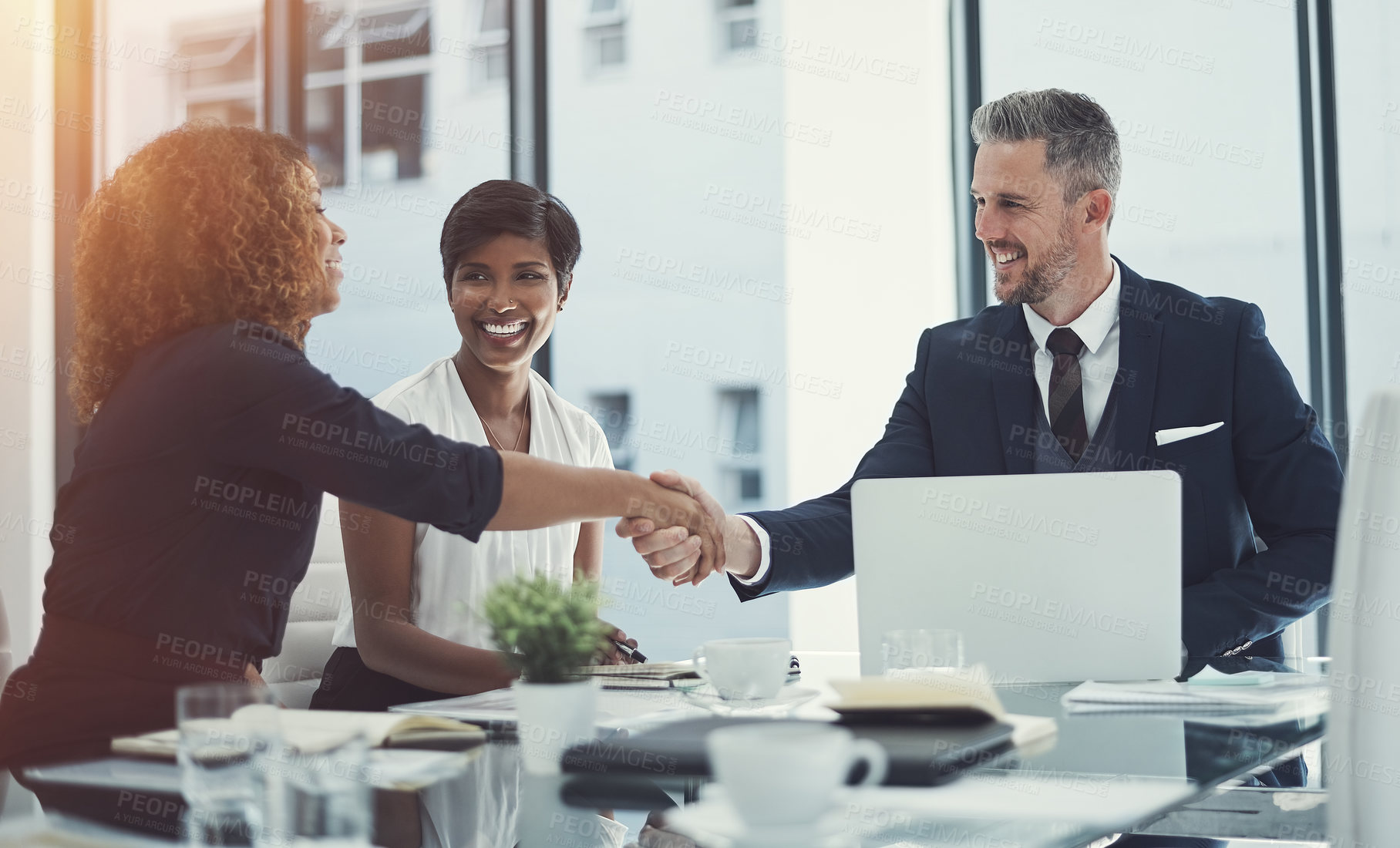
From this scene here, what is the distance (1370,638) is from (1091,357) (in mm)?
1211

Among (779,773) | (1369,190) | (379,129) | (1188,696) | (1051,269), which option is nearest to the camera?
(779,773)

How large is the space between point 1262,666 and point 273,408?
1331 mm

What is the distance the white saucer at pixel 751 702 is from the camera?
125 cm

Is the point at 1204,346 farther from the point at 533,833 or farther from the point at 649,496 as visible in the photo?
the point at 533,833

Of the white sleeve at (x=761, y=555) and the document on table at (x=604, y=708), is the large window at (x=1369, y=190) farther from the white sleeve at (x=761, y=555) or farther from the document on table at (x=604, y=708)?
the document on table at (x=604, y=708)

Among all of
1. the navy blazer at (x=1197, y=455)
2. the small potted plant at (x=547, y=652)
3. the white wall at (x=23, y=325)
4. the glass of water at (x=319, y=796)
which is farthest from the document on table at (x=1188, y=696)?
the white wall at (x=23, y=325)

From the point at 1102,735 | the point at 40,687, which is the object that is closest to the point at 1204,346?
the point at 1102,735

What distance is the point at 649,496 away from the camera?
1.78 meters

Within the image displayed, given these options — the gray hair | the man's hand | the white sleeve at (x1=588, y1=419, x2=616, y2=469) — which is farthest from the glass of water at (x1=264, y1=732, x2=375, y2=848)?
the gray hair

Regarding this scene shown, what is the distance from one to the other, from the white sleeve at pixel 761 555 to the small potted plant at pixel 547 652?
0.99m

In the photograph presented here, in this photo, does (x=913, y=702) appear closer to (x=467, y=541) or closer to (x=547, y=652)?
(x=547, y=652)

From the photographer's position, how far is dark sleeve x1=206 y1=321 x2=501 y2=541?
1355 millimetres

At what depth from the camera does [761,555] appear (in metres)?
2.08

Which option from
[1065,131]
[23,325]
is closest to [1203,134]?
[1065,131]
